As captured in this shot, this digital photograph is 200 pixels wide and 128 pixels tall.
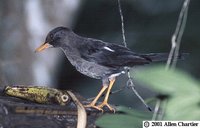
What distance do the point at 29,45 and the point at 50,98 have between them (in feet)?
7.22

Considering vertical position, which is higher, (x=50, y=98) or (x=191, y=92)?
(x=191, y=92)

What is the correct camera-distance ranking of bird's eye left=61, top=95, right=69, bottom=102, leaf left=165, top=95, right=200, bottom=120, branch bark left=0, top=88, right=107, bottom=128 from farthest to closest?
bird's eye left=61, top=95, right=69, bottom=102
branch bark left=0, top=88, right=107, bottom=128
leaf left=165, top=95, right=200, bottom=120

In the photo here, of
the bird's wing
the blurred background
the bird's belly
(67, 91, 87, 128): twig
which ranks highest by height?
the bird's wing

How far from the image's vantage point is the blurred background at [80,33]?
4117 mm

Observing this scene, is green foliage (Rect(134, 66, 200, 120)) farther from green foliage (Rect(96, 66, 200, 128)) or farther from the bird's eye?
the bird's eye

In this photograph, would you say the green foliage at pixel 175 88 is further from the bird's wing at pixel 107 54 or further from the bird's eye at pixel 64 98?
the bird's wing at pixel 107 54

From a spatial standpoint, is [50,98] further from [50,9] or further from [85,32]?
[85,32]

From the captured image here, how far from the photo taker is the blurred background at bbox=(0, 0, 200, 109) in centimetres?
412

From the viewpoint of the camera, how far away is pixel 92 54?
2297 millimetres

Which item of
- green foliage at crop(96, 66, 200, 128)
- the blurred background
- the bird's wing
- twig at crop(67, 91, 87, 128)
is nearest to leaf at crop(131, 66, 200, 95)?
green foliage at crop(96, 66, 200, 128)

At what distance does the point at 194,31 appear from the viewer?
613cm

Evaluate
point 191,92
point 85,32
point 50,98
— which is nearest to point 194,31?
point 85,32

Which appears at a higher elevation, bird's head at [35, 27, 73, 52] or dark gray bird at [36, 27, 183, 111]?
bird's head at [35, 27, 73, 52]

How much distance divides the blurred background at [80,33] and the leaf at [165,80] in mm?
1963
